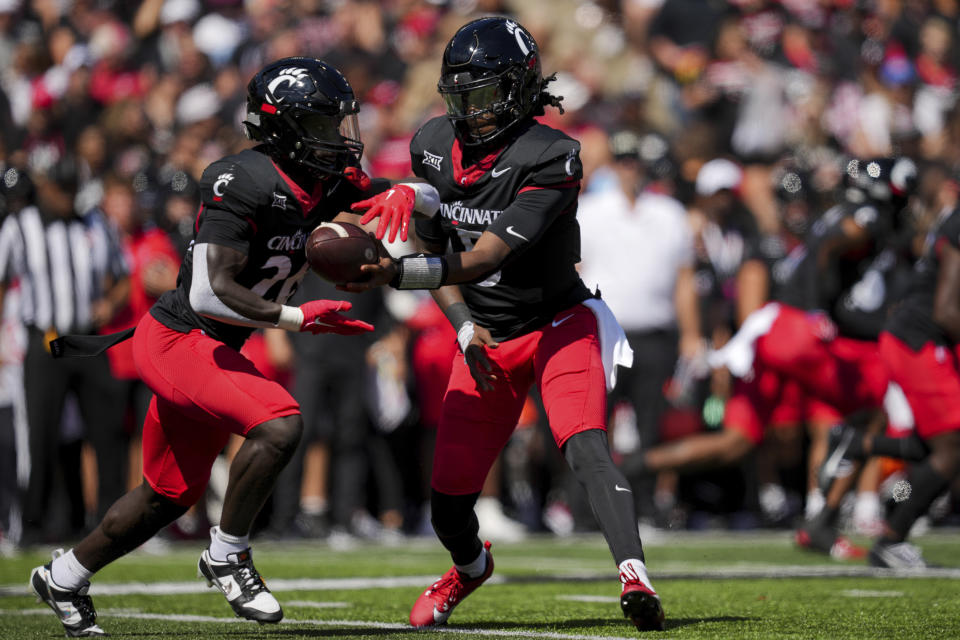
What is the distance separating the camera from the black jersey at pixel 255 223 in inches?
191

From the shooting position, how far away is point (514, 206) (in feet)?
15.7

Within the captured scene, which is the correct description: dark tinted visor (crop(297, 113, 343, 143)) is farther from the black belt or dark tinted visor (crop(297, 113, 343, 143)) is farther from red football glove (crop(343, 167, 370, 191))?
the black belt

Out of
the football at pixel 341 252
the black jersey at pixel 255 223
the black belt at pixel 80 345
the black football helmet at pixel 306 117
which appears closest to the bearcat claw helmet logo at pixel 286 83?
the black football helmet at pixel 306 117

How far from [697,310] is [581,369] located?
5127 mm

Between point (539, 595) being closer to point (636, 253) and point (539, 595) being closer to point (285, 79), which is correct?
point (285, 79)

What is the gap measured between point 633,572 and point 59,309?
5.30 meters

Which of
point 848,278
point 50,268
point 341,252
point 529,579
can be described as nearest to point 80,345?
point 341,252

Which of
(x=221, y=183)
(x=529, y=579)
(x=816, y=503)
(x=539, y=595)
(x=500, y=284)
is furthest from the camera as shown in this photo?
(x=816, y=503)

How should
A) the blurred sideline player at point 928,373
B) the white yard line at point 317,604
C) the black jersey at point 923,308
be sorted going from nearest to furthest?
the white yard line at point 317,604
the blurred sideline player at point 928,373
the black jersey at point 923,308

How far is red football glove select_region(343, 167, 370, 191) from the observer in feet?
16.7

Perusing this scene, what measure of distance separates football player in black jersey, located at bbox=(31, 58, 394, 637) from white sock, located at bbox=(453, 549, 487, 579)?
30.2 inches

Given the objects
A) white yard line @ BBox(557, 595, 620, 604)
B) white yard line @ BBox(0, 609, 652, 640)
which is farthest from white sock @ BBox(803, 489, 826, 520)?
white yard line @ BBox(0, 609, 652, 640)

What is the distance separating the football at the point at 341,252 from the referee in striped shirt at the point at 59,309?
4.52 m

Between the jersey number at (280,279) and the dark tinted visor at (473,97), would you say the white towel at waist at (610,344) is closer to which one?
the dark tinted visor at (473,97)
